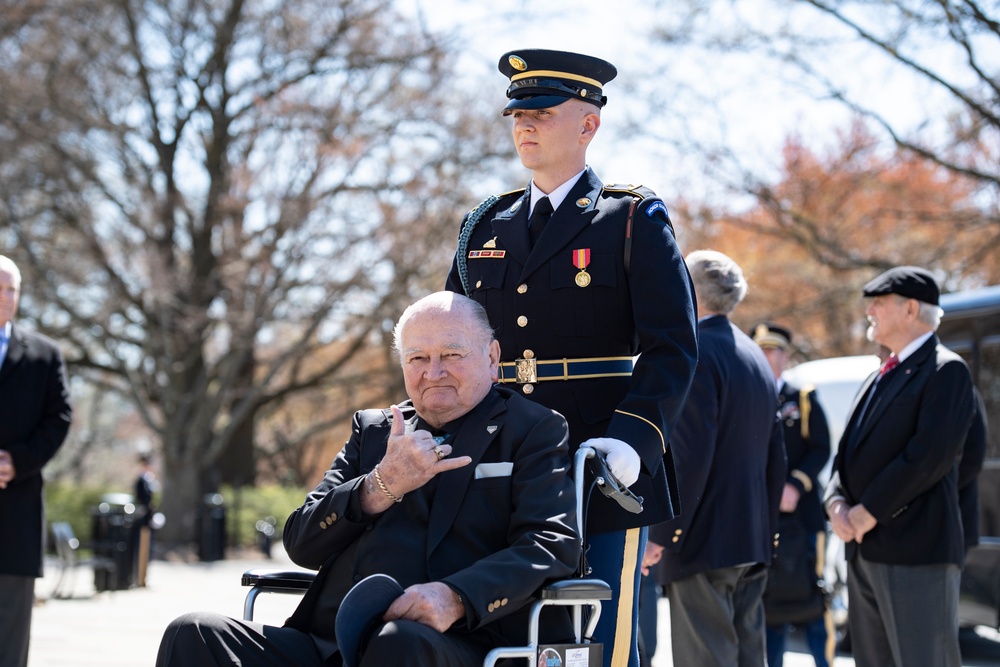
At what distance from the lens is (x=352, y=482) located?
311cm

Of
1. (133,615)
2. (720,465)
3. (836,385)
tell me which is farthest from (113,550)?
(720,465)

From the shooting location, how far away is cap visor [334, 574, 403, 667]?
274 cm

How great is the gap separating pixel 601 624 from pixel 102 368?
18.8m

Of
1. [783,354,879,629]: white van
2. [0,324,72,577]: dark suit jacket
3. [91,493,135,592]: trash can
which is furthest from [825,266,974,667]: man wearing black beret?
[91,493,135,592]: trash can

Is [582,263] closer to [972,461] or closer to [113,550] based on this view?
[972,461]

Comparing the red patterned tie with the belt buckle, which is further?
the red patterned tie

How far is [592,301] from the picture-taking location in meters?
3.41

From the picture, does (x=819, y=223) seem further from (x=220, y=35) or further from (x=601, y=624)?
(x=601, y=624)

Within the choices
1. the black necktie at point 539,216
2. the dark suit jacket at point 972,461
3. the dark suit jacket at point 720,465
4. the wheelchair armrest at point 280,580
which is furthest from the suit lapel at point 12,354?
the dark suit jacket at point 972,461

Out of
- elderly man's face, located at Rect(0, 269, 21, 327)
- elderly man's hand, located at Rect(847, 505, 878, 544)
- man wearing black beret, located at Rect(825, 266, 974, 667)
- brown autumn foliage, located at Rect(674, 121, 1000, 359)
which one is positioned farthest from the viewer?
brown autumn foliage, located at Rect(674, 121, 1000, 359)

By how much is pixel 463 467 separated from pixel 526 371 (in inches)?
17.4

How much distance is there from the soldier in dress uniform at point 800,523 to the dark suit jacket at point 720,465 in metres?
1.31

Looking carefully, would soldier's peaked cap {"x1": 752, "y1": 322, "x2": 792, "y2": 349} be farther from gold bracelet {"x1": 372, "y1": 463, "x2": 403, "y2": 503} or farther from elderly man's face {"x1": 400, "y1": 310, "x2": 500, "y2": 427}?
gold bracelet {"x1": 372, "y1": 463, "x2": 403, "y2": 503}

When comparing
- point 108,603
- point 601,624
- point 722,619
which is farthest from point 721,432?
point 108,603
